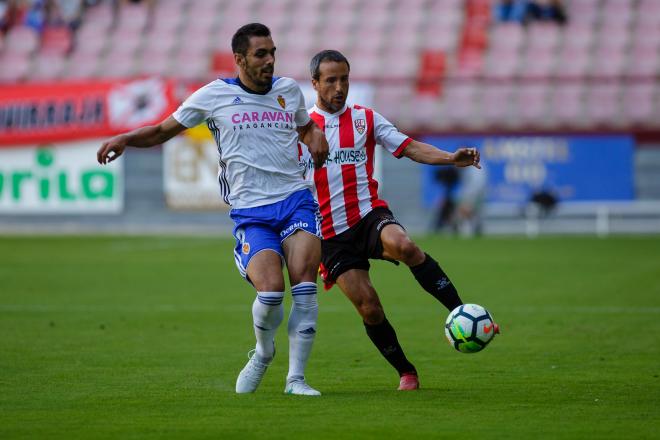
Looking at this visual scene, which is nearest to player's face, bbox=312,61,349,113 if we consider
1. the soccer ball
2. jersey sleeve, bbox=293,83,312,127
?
jersey sleeve, bbox=293,83,312,127

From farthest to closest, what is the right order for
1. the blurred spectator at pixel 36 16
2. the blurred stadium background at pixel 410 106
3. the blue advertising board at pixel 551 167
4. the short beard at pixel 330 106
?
1. the blurred spectator at pixel 36 16
2. the blurred stadium background at pixel 410 106
3. the blue advertising board at pixel 551 167
4. the short beard at pixel 330 106

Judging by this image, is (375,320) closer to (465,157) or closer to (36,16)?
(465,157)

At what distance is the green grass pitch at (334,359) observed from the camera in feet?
20.5

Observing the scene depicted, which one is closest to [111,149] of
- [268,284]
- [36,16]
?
[268,284]

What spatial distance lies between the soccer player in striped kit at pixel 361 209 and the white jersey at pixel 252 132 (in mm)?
601

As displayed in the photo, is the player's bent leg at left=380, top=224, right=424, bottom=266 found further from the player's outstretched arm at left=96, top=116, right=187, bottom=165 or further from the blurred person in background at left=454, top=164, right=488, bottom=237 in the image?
the blurred person in background at left=454, top=164, right=488, bottom=237

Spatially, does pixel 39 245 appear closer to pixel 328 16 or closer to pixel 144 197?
pixel 144 197

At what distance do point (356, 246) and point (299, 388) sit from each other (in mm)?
1147

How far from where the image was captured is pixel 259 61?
712cm

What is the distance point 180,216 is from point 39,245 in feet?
14.8

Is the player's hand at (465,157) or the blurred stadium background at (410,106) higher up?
the blurred stadium background at (410,106)

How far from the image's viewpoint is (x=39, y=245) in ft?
75.7

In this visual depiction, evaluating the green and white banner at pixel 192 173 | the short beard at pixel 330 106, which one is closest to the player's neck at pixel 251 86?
the short beard at pixel 330 106

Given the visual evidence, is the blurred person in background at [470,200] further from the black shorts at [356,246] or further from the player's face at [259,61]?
the player's face at [259,61]
